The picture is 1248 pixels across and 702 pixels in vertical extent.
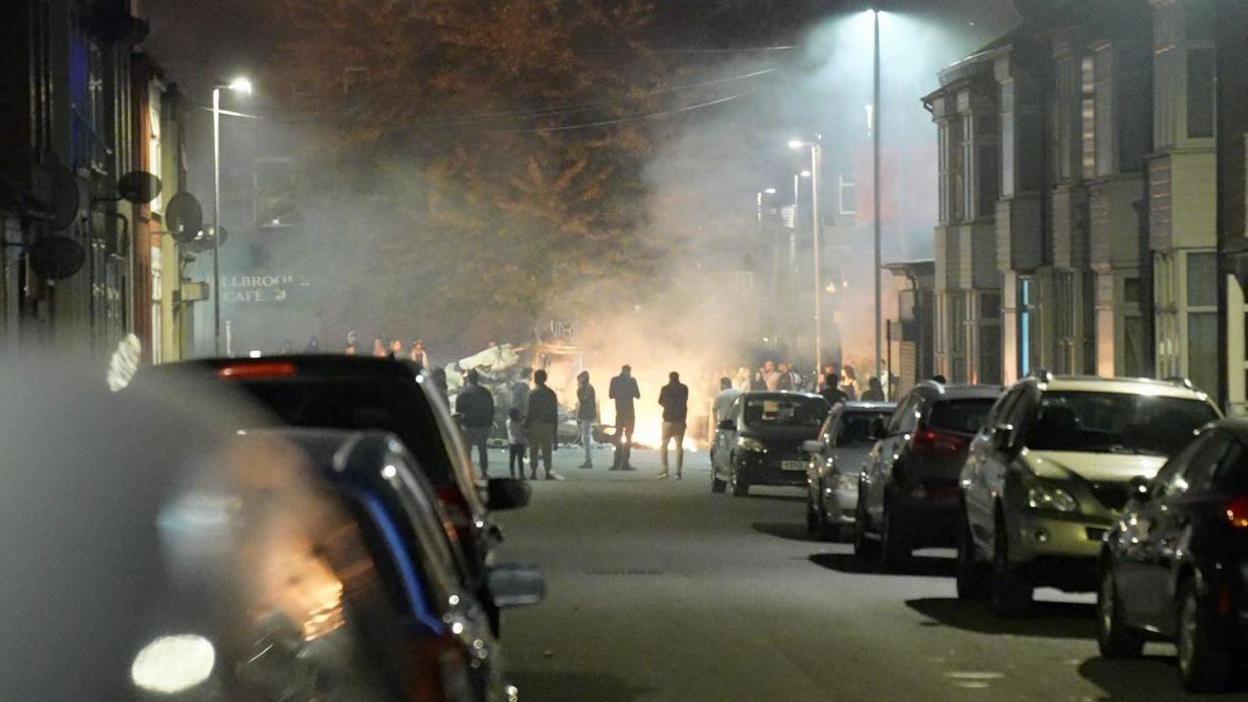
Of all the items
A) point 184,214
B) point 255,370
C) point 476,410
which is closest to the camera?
point 255,370

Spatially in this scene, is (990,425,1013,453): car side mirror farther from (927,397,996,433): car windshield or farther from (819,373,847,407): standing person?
(819,373,847,407): standing person

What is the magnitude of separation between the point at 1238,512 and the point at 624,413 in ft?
91.6

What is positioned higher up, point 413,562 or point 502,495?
point 413,562

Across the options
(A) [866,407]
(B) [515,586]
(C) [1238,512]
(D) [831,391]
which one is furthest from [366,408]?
(D) [831,391]

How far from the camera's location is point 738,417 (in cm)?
3409

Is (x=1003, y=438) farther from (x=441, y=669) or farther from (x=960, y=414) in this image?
(x=441, y=669)

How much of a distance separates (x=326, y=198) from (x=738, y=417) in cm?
3040

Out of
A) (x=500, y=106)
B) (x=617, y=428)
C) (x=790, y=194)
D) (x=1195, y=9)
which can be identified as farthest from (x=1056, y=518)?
(x=790, y=194)

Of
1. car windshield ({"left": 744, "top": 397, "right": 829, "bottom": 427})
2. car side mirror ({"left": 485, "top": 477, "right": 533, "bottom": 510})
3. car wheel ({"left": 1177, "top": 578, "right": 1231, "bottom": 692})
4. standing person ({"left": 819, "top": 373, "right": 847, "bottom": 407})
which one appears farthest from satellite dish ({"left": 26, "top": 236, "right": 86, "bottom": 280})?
car wheel ({"left": 1177, "top": 578, "right": 1231, "bottom": 692})

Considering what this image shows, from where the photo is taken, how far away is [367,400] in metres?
9.86

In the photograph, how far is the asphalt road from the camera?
41.1ft

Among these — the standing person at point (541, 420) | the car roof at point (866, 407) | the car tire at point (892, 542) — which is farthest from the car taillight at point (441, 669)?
the standing person at point (541, 420)

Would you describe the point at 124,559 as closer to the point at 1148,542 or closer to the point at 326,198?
the point at 1148,542

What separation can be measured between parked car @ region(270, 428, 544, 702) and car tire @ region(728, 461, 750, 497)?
88.5 ft
